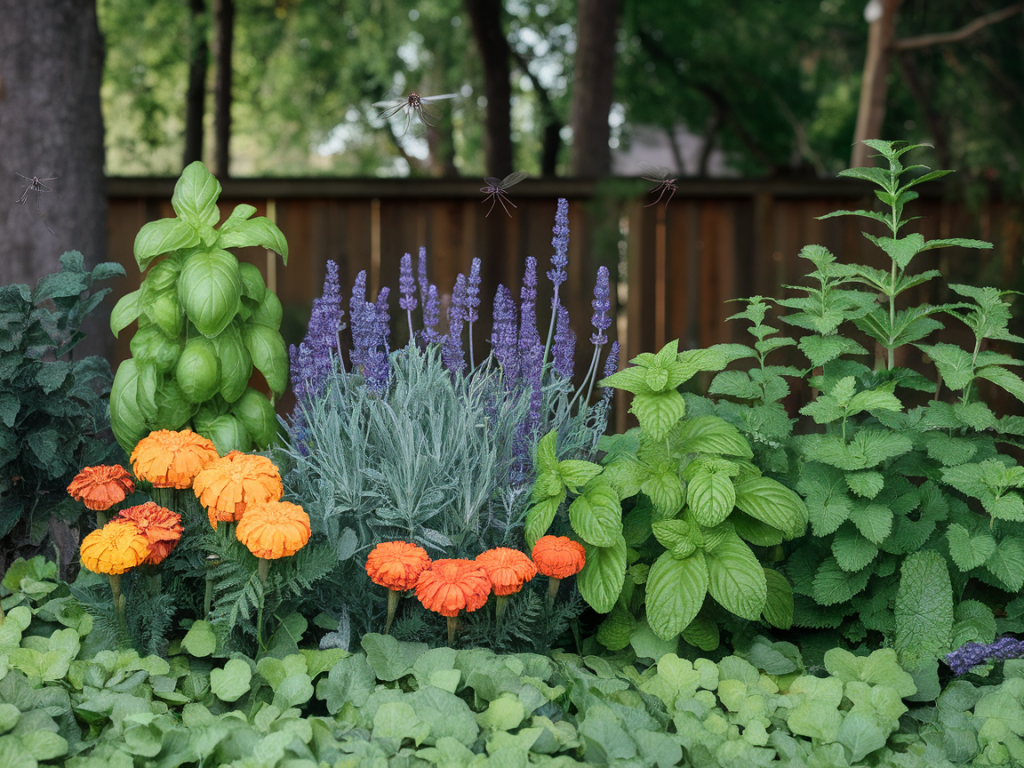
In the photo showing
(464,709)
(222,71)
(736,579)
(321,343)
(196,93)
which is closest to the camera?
(464,709)

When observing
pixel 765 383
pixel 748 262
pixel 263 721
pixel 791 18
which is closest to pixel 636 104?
pixel 791 18

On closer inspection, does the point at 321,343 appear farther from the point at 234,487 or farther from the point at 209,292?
the point at 234,487

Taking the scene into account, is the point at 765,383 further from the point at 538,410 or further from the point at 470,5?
the point at 470,5

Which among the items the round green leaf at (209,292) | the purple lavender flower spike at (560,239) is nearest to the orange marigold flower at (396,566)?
the round green leaf at (209,292)

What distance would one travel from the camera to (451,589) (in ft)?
4.74

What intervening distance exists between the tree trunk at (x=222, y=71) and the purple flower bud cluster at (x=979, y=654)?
8110 millimetres

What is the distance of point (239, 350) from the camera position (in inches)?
73.9

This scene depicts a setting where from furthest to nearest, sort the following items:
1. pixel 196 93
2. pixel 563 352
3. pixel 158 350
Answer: pixel 196 93
pixel 563 352
pixel 158 350

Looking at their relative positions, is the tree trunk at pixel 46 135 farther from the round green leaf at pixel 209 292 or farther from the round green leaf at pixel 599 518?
the round green leaf at pixel 599 518

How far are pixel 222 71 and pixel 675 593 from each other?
324 inches


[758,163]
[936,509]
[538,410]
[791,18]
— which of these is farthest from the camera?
[758,163]

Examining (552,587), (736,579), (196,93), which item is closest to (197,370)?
(552,587)

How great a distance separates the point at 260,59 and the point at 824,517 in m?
12.2

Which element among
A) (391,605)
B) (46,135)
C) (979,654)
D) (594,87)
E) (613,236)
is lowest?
(979,654)
